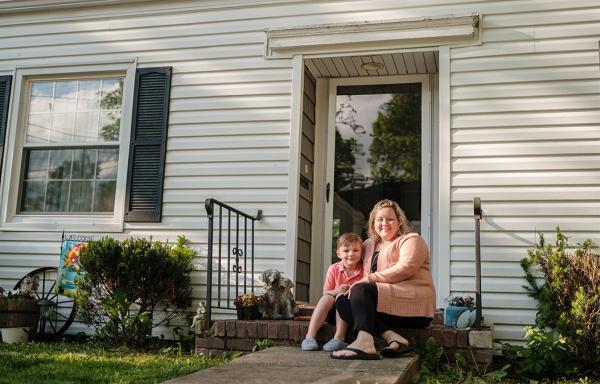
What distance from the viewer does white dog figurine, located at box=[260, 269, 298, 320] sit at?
4.41 m

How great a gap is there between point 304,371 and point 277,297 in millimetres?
1482

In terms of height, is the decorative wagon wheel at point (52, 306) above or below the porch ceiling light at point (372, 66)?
below

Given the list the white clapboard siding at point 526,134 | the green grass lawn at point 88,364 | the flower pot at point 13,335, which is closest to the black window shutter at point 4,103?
the flower pot at point 13,335

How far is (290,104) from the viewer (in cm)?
541

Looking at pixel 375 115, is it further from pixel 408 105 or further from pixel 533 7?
pixel 533 7

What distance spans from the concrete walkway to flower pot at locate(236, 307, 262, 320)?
906 mm

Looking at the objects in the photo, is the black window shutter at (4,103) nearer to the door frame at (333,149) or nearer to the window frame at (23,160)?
the window frame at (23,160)

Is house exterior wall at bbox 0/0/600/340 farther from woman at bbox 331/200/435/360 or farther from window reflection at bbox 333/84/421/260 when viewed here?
woman at bbox 331/200/435/360

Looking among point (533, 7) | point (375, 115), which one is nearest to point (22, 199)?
point (375, 115)

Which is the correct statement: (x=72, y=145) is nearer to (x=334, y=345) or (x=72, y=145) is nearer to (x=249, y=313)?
(x=249, y=313)

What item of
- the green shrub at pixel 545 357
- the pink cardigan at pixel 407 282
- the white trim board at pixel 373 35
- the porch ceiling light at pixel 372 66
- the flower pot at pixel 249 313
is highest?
the white trim board at pixel 373 35

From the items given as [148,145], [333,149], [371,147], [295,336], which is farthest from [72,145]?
[295,336]

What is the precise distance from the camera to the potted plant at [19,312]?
5.11 metres

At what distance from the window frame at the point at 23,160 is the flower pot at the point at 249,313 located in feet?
5.74
